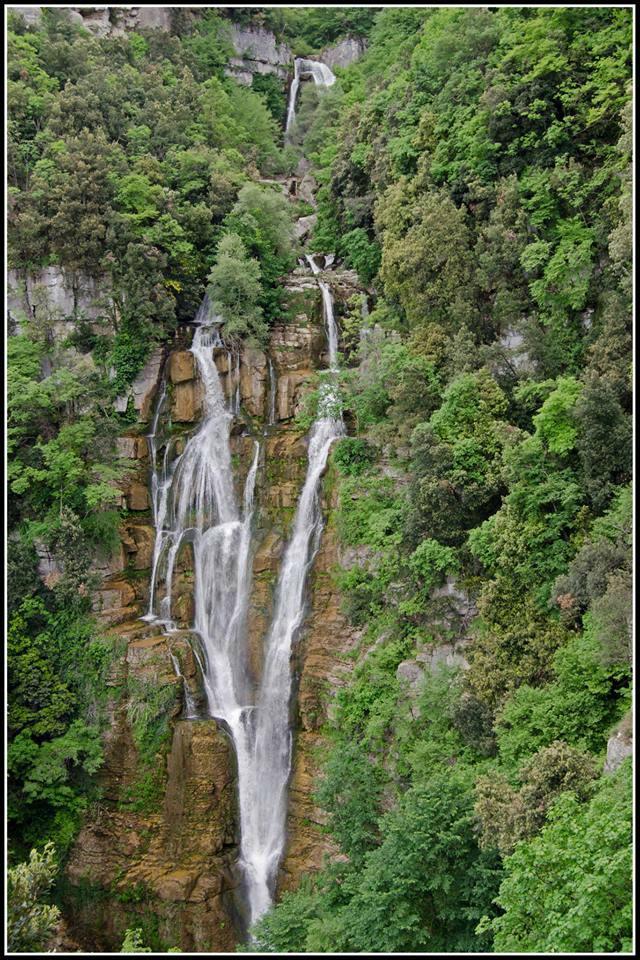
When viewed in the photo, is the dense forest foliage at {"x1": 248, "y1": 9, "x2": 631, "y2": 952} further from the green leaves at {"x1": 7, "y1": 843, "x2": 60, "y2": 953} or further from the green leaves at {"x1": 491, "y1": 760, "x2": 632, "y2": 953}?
the green leaves at {"x1": 7, "y1": 843, "x2": 60, "y2": 953}

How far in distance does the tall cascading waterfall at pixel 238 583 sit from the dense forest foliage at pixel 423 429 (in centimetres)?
160

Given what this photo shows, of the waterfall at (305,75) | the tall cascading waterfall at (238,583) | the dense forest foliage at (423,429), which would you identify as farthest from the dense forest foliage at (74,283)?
the waterfall at (305,75)

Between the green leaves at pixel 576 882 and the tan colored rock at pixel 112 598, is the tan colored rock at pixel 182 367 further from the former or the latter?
the green leaves at pixel 576 882

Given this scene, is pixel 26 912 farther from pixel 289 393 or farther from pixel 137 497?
pixel 289 393

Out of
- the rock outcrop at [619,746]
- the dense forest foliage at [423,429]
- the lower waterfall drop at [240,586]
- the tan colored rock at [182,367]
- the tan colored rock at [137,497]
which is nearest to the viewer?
the rock outcrop at [619,746]

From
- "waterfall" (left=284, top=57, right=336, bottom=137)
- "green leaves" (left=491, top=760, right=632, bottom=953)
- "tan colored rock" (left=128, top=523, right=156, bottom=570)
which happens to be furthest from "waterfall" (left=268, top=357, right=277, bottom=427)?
"waterfall" (left=284, top=57, right=336, bottom=137)

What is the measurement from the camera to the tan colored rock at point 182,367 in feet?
98.4

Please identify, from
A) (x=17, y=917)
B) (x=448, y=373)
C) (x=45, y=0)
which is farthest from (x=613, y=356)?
(x=45, y=0)

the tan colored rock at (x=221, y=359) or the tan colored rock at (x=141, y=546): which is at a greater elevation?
the tan colored rock at (x=221, y=359)

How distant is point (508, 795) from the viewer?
14.1 meters

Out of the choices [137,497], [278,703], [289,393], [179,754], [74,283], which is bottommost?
[179,754]

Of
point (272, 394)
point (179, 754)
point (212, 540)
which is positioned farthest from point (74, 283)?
point (179, 754)

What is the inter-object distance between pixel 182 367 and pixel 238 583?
369 inches

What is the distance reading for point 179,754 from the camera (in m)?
23.2
